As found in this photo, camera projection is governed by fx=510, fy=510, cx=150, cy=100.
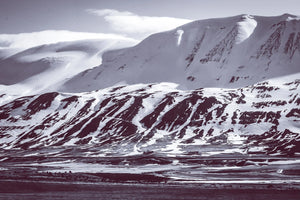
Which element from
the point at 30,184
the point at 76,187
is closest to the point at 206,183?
the point at 76,187

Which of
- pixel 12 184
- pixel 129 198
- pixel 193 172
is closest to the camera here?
pixel 129 198

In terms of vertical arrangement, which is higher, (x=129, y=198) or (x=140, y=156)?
(x=129, y=198)

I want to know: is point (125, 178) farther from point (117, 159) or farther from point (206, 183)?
point (117, 159)

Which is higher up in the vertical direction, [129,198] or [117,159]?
[129,198]

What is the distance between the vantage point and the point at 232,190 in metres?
113

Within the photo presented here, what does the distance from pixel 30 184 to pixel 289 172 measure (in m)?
71.8

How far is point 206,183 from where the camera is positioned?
4983 inches

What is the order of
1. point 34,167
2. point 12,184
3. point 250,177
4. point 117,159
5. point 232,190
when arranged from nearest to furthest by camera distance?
point 232,190
point 12,184
point 250,177
point 34,167
point 117,159

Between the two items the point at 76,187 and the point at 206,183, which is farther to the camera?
the point at 206,183

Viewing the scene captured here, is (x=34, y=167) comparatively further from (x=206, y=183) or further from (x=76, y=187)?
(x=206, y=183)

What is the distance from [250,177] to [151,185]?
30.6 metres

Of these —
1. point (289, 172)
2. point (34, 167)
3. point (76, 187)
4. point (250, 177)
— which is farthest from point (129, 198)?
point (34, 167)

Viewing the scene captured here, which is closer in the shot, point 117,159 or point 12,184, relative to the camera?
point 12,184


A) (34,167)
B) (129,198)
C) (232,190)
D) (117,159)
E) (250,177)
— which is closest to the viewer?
(129,198)
